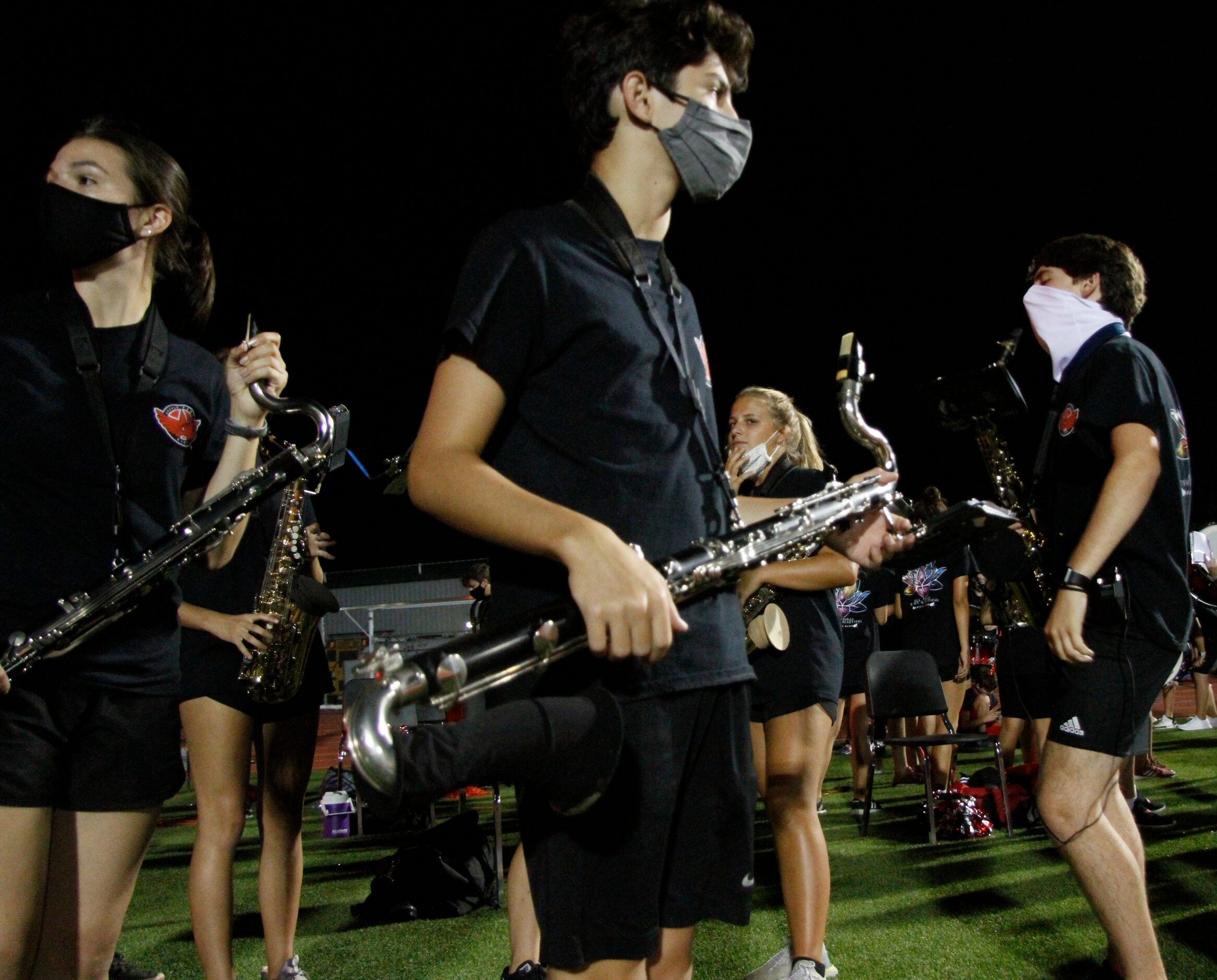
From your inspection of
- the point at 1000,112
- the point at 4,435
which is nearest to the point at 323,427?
the point at 4,435

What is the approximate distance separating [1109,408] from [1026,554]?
701 millimetres

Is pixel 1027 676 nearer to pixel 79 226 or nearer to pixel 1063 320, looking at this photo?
pixel 1063 320

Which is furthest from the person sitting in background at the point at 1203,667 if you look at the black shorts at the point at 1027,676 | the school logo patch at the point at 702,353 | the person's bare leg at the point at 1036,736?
the school logo patch at the point at 702,353

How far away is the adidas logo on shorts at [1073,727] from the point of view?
321 centimetres

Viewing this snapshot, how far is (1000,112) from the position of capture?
1004 cm

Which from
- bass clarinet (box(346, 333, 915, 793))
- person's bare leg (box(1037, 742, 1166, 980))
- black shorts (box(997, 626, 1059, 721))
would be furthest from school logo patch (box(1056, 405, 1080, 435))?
black shorts (box(997, 626, 1059, 721))

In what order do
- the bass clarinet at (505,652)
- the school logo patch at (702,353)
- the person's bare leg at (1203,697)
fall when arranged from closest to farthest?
the bass clarinet at (505,652) → the school logo patch at (702,353) → the person's bare leg at (1203,697)

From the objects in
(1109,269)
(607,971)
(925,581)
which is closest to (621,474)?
(607,971)

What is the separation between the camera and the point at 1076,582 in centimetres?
324

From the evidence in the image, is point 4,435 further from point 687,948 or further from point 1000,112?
point 1000,112

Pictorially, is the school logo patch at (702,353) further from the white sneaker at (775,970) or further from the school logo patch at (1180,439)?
the white sneaker at (775,970)

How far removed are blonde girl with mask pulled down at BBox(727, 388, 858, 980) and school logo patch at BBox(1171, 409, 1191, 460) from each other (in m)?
1.38

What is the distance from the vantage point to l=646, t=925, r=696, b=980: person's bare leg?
1641 mm

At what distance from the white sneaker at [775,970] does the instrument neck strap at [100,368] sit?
300cm
